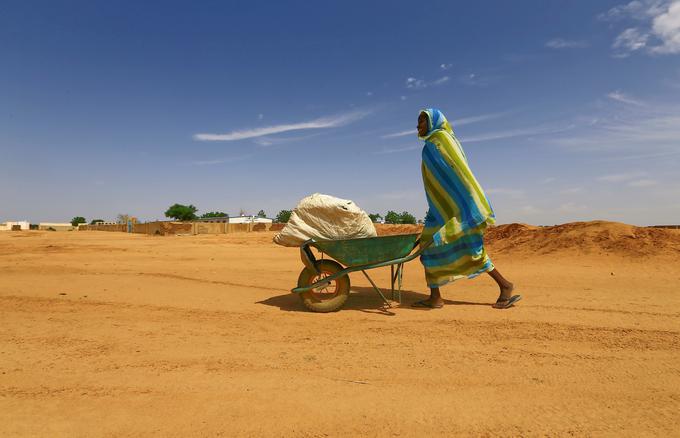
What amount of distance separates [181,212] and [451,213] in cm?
7810

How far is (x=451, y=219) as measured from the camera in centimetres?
454

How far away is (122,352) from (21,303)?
2.73 meters

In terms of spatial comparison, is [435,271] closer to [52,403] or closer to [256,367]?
[256,367]

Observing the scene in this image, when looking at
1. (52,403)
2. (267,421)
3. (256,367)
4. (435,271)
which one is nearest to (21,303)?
(52,403)

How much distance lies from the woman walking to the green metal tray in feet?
1.45

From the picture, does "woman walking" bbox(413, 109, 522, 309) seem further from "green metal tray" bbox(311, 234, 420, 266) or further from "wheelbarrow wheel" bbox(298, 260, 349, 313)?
"wheelbarrow wheel" bbox(298, 260, 349, 313)

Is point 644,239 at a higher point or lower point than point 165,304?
higher

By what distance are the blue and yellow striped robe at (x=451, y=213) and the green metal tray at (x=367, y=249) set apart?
0.46m

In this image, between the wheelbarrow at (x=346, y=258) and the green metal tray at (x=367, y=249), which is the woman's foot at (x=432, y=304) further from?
the green metal tray at (x=367, y=249)

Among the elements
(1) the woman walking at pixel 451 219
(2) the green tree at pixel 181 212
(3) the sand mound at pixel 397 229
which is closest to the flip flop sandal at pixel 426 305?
(1) the woman walking at pixel 451 219

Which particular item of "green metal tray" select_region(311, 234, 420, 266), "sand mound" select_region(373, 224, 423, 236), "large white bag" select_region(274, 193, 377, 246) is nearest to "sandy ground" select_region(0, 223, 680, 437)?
"green metal tray" select_region(311, 234, 420, 266)

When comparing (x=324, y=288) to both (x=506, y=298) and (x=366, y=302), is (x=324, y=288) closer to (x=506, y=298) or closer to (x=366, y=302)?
(x=366, y=302)

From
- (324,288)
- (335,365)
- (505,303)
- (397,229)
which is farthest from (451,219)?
(397,229)

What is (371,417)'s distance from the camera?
1.89 m
